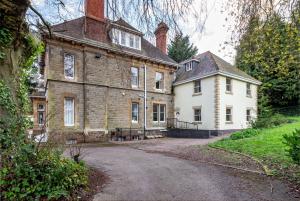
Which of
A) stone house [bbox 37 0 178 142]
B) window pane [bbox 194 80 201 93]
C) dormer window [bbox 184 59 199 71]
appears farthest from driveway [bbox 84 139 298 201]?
dormer window [bbox 184 59 199 71]

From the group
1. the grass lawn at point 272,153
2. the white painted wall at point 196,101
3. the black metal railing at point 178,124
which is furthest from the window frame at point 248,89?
the grass lawn at point 272,153

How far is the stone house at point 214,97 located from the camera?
2005cm

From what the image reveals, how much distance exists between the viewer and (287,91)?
27.9m

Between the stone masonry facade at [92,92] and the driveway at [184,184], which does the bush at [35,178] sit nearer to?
the driveway at [184,184]

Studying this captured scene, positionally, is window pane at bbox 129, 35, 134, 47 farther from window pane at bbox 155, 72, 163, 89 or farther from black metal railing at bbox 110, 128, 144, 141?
black metal railing at bbox 110, 128, 144, 141

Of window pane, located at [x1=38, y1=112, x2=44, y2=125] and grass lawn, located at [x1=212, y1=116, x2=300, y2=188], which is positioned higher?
window pane, located at [x1=38, y1=112, x2=44, y2=125]

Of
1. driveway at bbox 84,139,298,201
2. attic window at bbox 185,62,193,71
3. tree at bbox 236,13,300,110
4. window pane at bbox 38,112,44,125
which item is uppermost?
attic window at bbox 185,62,193,71

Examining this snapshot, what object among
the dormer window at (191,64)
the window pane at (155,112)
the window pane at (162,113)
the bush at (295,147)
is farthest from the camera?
the dormer window at (191,64)

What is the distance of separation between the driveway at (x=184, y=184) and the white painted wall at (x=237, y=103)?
12.6 m

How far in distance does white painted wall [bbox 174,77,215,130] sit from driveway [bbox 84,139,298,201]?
40.3ft

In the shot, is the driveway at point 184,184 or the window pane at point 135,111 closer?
the driveway at point 184,184

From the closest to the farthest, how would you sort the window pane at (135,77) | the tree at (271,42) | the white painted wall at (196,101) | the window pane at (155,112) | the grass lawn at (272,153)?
the tree at (271,42) → the grass lawn at (272,153) → the white painted wall at (196,101) → the window pane at (135,77) → the window pane at (155,112)

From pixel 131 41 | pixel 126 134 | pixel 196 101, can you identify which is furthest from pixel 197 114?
pixel 131 41

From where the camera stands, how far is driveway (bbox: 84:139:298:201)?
5.30 meters
